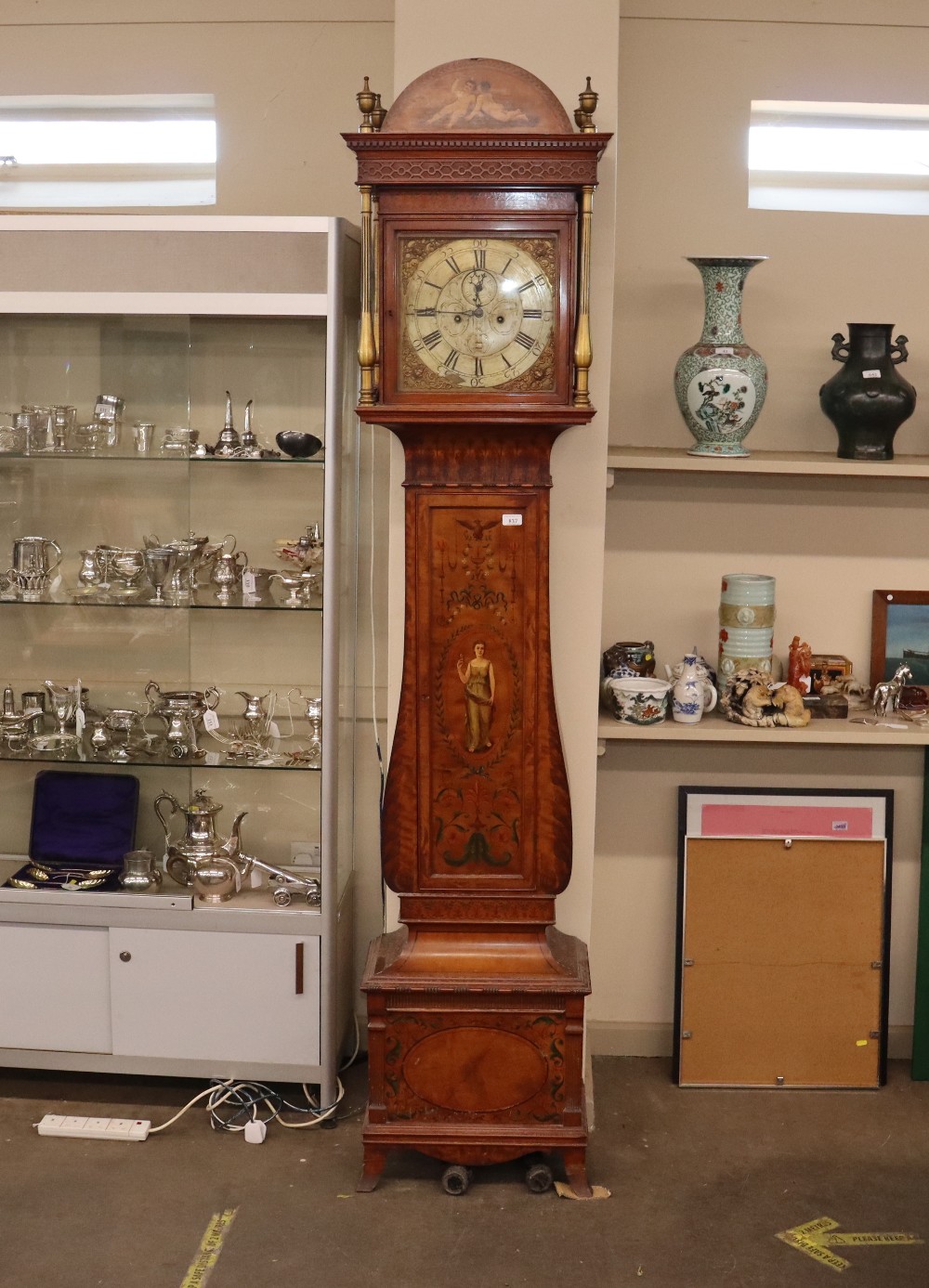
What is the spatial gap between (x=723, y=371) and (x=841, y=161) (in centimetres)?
72

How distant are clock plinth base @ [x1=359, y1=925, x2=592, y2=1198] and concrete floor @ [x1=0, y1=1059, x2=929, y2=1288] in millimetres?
125

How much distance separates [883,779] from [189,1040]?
1.91 meters

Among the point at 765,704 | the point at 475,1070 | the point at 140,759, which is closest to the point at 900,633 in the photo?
the point at 765,704

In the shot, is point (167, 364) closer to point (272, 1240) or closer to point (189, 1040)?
point (189, 1040)

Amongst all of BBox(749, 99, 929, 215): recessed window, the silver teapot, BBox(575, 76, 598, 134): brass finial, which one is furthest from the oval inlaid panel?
BBox(749, 99, 929, 215): recessed window

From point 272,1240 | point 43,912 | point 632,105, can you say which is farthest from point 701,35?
point 272,1240

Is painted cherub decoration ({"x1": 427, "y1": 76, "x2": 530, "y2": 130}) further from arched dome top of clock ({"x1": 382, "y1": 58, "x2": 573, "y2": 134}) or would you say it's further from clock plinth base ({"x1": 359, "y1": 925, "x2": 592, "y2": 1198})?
clock plinth base ({"x1": 359, "y1": 925, "x2": 592, "y2": 1198})

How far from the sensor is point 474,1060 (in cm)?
287

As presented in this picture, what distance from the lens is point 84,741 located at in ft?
11.1

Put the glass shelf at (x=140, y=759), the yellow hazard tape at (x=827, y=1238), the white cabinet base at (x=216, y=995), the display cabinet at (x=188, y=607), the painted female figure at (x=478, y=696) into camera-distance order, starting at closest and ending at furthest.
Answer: the yellow hazard tape at (x=827, y=1238)
the painted female figure at (x=478, y=696)
the display cabinet at (x=188, y=607)
the white cabinet base at (x=216, y=995)
the glass shelf at (x=140, y=759)

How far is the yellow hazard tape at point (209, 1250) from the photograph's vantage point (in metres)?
2.59

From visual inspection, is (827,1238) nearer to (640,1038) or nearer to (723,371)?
(640,1038)

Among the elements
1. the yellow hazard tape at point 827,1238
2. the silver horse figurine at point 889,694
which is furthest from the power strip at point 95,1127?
the silver horse figurine at point 889,694

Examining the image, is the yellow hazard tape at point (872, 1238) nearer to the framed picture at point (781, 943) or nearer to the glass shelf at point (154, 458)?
the framed picture at point (781, 943)
